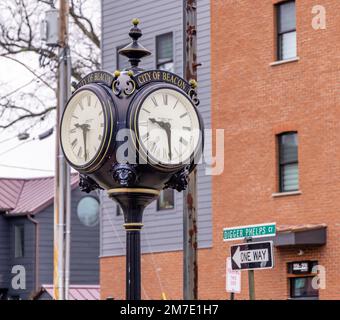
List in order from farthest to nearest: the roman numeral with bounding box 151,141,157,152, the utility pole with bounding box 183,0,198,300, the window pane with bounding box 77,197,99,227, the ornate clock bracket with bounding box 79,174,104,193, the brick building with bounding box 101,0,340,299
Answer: the window pane with bounding box 77,197,99,227, the brick building with bounding box 101,0,340,299, the utility pole with bounding box 183,0,198,300, the ornate clock bracket with bounding box 79,174,104,193, the roman numeral with bounding box 151,141,157,152

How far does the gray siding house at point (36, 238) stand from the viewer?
143 ft

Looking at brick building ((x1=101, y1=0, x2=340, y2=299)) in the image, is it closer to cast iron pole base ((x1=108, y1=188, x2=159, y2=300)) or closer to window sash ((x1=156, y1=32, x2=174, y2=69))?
window sash ((x1=156, y1=32, x2=174, y2=69))

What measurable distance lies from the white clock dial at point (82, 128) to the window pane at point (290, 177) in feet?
56.2

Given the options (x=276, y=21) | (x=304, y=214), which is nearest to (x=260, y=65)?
(x=276, y=21)

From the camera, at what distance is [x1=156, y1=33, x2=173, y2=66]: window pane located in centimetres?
2908

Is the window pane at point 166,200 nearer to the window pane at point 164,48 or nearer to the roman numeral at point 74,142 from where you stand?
the window pane at point 164,48

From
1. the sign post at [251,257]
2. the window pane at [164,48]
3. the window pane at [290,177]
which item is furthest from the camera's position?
the window pane at [164,48]

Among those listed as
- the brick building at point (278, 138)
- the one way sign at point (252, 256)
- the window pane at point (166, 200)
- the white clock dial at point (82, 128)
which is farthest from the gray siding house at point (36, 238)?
the white clock dial at point (82, 128)

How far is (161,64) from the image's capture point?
1156 inches

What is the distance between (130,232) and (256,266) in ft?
18.1

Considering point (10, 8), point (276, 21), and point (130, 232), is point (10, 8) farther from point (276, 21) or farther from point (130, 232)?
point (130, 232)

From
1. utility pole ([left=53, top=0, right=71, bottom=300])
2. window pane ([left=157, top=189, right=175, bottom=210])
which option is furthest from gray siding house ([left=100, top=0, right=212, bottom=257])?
utility pole ([left=53, top=0, right=71, bottom=300])

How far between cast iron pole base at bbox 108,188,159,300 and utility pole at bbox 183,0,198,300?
15.7 ft

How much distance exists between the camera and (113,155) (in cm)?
809
